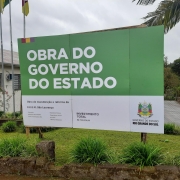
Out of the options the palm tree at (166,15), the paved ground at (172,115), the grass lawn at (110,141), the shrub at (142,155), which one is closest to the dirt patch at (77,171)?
the shrub at (142,155)

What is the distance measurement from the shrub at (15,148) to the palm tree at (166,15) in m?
7.90

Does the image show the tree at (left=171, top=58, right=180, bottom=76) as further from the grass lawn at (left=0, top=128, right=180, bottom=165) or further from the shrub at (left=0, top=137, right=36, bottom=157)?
the shrub at (left=0, top=137, right=36, bottom=157)

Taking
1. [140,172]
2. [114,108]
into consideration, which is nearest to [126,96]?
[114,108]

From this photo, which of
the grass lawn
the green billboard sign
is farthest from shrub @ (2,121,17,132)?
the green billboard sign

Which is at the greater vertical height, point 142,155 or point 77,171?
point 142,155

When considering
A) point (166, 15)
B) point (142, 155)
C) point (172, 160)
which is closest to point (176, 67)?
point (166, 15)

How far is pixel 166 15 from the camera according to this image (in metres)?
9.92

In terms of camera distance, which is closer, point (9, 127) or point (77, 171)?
point (77, 171)

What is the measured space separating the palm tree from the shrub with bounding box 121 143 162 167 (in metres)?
7.58

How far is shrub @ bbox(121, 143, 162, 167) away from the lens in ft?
11.1

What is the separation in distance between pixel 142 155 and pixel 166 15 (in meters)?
8.19

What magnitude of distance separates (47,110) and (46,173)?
4.67ft

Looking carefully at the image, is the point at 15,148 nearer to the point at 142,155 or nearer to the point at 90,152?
the point at 90,152

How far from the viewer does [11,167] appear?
3.85 meters
